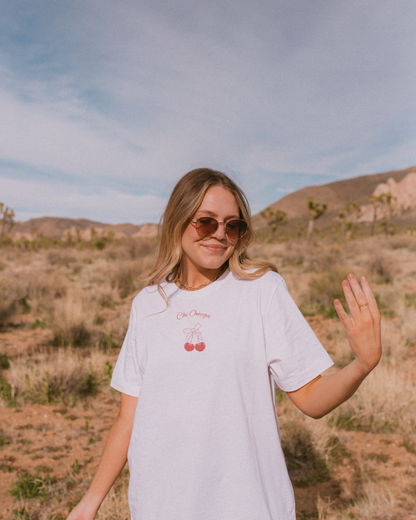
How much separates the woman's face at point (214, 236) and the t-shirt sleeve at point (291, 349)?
1.34 feet

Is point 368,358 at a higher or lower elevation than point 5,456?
higher

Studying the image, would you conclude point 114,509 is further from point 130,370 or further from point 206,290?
point 206,290

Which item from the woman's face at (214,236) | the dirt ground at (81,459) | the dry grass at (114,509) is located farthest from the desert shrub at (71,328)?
the woman's face at (214,236)

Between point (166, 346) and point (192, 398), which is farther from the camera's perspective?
point (166, 346)

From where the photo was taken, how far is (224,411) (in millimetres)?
1312

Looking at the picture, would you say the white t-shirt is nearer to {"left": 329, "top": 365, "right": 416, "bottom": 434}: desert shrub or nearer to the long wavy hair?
the long wavy hair

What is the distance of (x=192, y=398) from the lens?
4.41 feet

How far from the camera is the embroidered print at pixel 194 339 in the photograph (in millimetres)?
1391

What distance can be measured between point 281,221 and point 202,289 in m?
41.3

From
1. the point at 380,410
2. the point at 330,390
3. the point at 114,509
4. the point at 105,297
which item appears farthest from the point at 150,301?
the point at 105,297

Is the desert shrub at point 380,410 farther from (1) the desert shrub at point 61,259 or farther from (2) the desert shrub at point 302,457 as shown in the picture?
(1) the desert shrub at point 61,259

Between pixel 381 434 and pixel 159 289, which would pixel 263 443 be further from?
pixel 381 434

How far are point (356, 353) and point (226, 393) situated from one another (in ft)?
1.56

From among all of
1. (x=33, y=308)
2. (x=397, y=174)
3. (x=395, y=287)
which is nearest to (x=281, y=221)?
(x=395, y=287)
